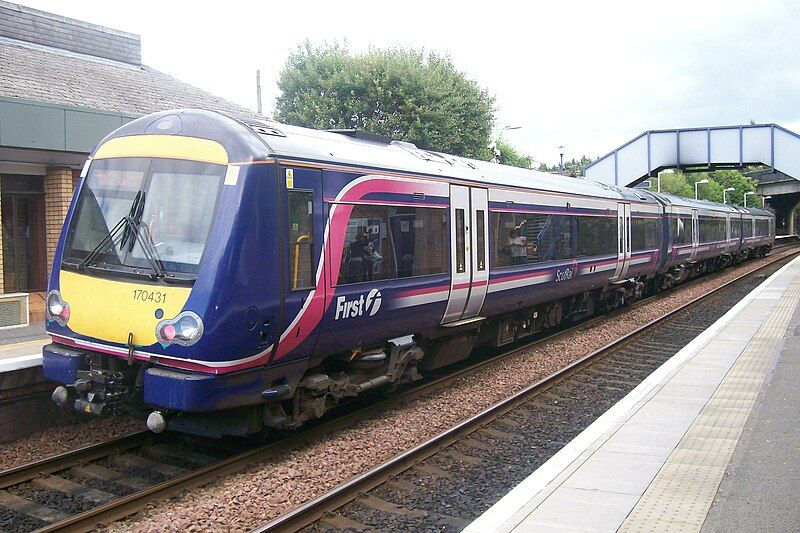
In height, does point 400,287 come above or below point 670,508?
above

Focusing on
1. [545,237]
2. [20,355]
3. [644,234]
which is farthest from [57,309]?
[644,234]

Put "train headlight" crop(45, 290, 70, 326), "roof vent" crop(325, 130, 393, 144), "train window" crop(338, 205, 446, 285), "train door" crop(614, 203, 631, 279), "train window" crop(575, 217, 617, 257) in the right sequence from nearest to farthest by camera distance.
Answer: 1. "train headlight" crop(45, 290, 70, 326)
2. "train window" crop(338, 205, 446, 285)
3. "roof vent" crop(325, 130, 393, 144)
4. "train window" crop(575, 217, 617, 257)
5. "train door" crop(614, 203, 631, 279)

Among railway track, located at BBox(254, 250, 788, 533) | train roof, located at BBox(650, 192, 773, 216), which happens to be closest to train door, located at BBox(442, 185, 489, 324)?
railway track, located at BBox(254, 250, 788, 533)

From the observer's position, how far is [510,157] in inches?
2586

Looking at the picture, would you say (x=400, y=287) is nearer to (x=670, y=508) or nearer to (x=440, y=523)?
(x=440, y=523)

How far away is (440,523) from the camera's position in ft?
18.1

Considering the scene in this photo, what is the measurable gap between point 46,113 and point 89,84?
13.5ft

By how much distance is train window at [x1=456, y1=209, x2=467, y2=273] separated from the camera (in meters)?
9.26

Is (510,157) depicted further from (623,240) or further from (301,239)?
(301,239)

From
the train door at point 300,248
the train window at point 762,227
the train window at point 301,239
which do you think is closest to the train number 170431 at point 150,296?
the train door at point 300,248

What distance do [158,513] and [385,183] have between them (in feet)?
12.9

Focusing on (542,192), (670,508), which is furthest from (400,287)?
(542,192)

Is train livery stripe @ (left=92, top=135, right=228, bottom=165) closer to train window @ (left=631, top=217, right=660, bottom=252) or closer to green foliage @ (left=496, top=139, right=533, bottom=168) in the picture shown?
train window @ (left=631, top=217, right=660, bottom=252)

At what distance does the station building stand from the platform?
29.9 feet
